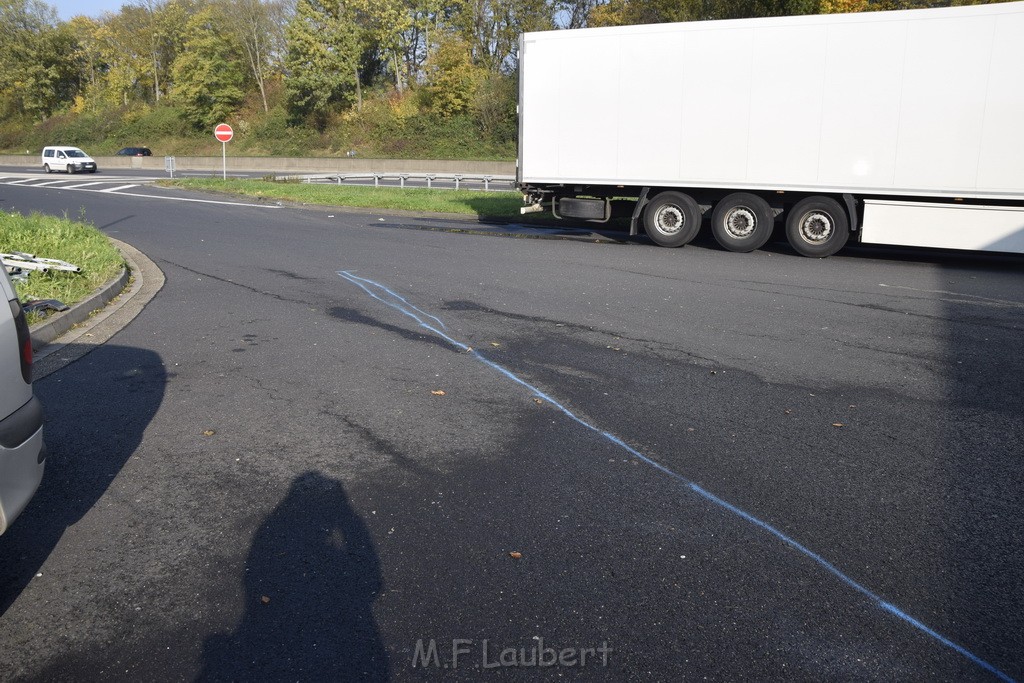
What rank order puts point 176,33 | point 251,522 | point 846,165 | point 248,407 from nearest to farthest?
1. point 251,522
2. point 248,407
3. point 846,165
4. point 176,33

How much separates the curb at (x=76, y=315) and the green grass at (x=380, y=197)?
510 inches

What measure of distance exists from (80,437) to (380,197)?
22.6m

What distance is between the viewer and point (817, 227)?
15891 millimetres

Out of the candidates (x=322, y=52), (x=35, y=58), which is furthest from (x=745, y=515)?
(x=35, y=58)

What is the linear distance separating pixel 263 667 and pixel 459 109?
58421mm

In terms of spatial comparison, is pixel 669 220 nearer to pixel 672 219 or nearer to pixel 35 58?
pixel 672 219

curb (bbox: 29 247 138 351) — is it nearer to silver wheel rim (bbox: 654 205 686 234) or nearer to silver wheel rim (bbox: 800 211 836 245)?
silver wheel rim (bbox: 654 205 686 234)

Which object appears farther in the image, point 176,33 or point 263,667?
point 176,33

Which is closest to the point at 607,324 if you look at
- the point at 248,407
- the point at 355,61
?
the point at 248,407

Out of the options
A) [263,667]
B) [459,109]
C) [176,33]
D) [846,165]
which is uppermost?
Answer: [176,33]

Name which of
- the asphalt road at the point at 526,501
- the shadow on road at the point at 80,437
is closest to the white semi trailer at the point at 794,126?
the asphalt road at the point at 526,501

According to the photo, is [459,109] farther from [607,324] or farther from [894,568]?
[894,568]

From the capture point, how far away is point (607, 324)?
9.38 meters

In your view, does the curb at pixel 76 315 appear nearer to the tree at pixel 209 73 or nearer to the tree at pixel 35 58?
the tree at pixel 209 73
